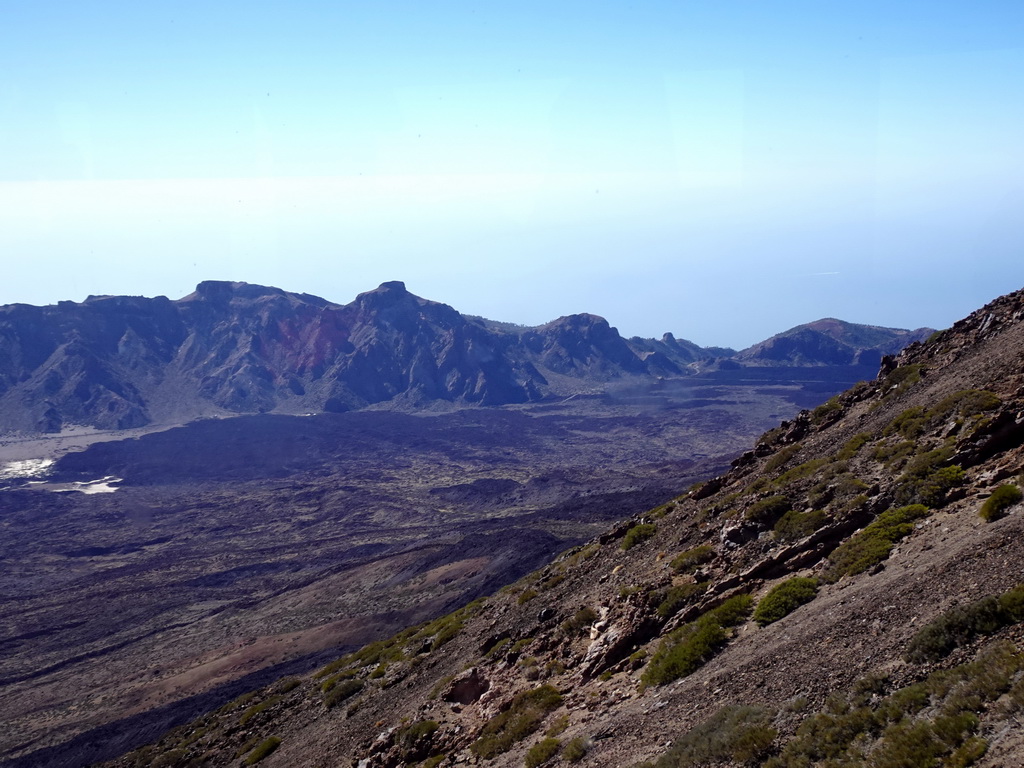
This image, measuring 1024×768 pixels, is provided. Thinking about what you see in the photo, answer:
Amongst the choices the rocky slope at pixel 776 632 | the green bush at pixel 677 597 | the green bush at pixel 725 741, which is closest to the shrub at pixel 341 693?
the rocky slope at pixel 776 632

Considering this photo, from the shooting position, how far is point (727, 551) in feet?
55.6

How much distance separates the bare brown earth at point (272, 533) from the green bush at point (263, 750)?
63.0 feet

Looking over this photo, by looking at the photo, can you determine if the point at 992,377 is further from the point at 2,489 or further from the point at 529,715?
the point at 2,489

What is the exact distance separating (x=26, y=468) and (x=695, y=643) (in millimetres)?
136140

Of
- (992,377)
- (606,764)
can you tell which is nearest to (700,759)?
(606,764)

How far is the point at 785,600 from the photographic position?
13336 millimetres

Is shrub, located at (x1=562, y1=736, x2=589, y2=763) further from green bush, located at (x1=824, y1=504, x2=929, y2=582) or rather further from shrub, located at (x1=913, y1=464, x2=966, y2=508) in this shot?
shrub, located at (x1=913, y1=464, x2=966, y2=508)

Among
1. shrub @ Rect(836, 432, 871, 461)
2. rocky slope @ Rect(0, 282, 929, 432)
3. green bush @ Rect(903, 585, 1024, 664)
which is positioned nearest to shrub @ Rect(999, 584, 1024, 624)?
green bush @ Rect(903, 585, 1024, 664)

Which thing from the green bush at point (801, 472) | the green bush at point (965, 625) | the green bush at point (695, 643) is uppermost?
the green bush at point (801, 472)

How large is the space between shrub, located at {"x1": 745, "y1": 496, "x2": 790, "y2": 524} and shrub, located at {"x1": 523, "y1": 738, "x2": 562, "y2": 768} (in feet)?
25.0

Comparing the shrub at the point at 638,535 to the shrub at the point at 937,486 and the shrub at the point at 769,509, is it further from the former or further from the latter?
the shrub at the point at 937,486

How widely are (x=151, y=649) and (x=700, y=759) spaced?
53045mm

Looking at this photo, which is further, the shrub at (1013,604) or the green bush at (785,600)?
the green bush at (785,600)

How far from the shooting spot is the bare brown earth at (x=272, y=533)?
45.2 meters
